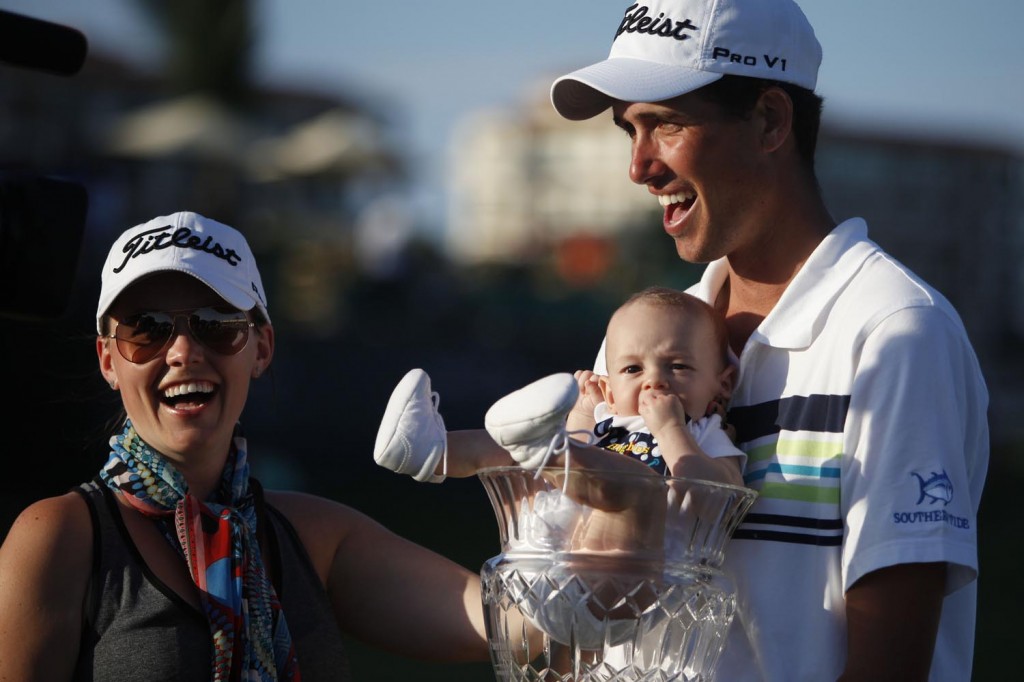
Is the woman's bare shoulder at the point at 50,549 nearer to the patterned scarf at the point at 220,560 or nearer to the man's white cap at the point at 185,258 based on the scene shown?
the patterned scarf at the point at 220,560

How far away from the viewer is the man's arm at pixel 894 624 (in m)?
2.31

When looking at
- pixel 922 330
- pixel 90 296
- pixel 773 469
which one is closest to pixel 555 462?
pixel 773 469

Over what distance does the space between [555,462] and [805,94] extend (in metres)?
0.98

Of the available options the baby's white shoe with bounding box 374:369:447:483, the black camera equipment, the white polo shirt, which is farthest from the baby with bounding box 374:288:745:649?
the black camera equipment

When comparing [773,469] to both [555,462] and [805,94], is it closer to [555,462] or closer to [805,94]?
[555,462]

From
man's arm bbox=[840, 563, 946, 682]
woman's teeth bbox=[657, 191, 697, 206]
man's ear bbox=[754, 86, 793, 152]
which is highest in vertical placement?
man's ear bbox=[754, 86, 793, 152]

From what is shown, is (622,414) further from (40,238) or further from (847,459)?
(40,238)

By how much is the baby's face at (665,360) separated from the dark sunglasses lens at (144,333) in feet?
2.85

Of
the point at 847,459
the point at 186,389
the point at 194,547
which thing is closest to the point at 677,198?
the point at 847,459

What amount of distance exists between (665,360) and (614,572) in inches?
19.6

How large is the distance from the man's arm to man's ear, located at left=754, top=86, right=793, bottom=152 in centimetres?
86

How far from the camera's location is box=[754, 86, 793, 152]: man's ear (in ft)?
8.89

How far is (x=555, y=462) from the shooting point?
2.27 m

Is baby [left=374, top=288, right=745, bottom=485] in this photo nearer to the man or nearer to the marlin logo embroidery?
the man
